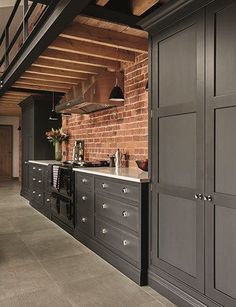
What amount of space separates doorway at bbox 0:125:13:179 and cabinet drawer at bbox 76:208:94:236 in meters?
8.25

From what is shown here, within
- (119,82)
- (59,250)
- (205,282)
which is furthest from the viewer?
(119,82)

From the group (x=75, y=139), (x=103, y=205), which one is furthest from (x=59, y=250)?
(x=75, y=139)

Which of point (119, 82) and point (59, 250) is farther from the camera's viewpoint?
point (119, 82)

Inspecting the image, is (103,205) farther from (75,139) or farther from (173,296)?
(75,139)

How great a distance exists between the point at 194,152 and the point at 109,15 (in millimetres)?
1515

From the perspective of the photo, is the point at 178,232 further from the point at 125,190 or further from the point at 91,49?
the point at 91,49

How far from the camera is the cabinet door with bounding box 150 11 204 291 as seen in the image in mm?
2047

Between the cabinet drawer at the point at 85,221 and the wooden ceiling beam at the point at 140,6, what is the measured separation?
2.25m

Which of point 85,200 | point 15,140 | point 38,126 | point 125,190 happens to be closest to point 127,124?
point 85,200

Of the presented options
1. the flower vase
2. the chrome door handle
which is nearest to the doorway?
the flower vase

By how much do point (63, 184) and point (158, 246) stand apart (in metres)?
2.17

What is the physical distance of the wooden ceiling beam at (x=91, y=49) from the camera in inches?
131

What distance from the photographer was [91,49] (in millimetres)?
3465

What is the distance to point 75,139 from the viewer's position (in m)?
5.84
